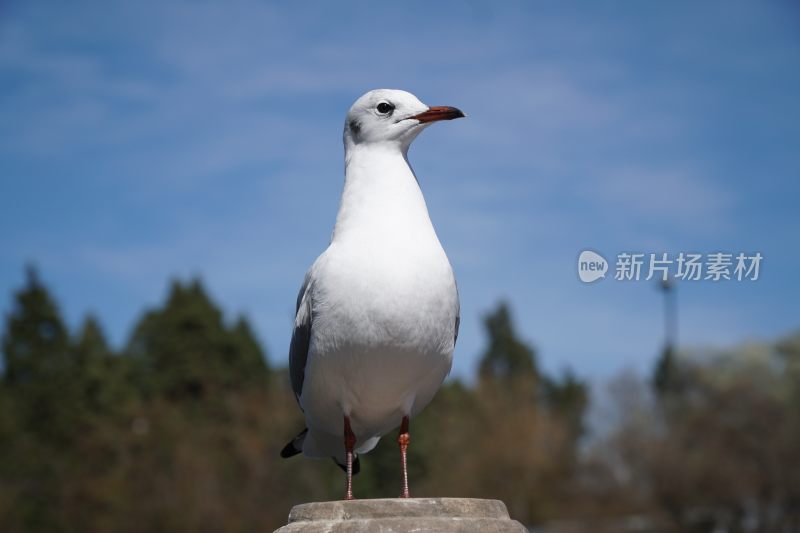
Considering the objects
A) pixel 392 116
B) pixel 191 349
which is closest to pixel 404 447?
pixel 392 116

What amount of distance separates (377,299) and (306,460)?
86.3ft

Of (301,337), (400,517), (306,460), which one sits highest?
(301,337)

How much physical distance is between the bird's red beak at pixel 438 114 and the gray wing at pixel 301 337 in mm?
1318

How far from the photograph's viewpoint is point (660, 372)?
201ft

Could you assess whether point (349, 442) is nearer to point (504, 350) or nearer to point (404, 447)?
point (404, 447)

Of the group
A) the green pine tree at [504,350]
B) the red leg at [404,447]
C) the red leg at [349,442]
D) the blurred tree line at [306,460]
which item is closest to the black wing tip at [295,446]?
the red leg at [349,442]

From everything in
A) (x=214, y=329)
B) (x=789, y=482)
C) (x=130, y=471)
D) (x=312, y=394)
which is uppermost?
(x=214, y=329)

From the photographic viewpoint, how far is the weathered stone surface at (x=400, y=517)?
20.0ft

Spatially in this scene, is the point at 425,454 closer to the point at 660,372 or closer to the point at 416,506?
the point at 660,372

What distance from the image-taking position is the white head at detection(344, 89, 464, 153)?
6.84m

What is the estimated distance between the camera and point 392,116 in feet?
22.6

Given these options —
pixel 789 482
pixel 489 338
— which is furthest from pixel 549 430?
pixel 489 338

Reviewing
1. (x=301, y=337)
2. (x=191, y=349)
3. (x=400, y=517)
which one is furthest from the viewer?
(x=191, y=349)

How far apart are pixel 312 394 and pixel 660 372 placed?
187 ft
